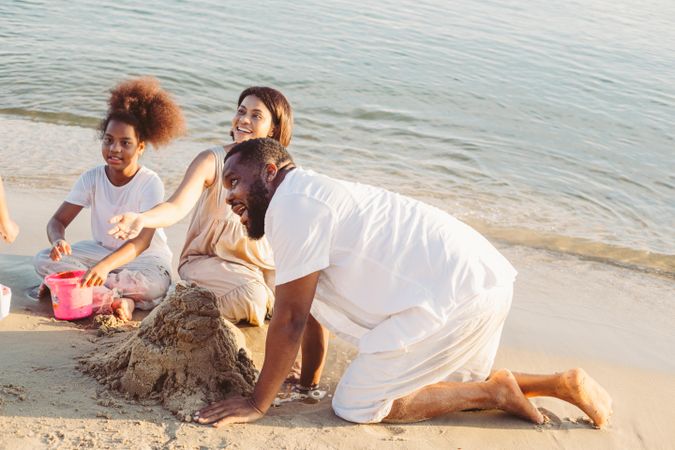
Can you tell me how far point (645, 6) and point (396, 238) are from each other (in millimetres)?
17460

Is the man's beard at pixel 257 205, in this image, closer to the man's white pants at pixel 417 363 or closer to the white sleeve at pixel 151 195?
the man's white pants at pixel 417 363

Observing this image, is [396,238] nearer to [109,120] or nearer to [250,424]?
[250,424]

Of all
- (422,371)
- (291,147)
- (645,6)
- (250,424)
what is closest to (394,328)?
(422,371)

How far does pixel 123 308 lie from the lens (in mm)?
3930

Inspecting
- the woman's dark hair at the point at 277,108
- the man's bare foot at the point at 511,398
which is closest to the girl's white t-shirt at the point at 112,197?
the woman's dark hair at the point at 277,108

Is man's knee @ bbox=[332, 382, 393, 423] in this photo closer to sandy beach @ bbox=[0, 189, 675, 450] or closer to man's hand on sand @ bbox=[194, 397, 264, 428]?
sandy beach @ bbox=[0, 189, 675, 450]

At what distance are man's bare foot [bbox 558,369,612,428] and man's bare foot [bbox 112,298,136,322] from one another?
7.09 feet

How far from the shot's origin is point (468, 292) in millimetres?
2896

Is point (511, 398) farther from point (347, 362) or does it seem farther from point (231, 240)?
point (231, 240)

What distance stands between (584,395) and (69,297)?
8.14 feet

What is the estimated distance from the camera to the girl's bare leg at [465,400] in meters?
3.06

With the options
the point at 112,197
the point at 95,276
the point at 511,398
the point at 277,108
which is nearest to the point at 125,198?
the point at 112,197

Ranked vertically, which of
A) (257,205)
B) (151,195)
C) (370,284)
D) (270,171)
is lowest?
(151,195)

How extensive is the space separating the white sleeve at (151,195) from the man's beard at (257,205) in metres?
1.44
